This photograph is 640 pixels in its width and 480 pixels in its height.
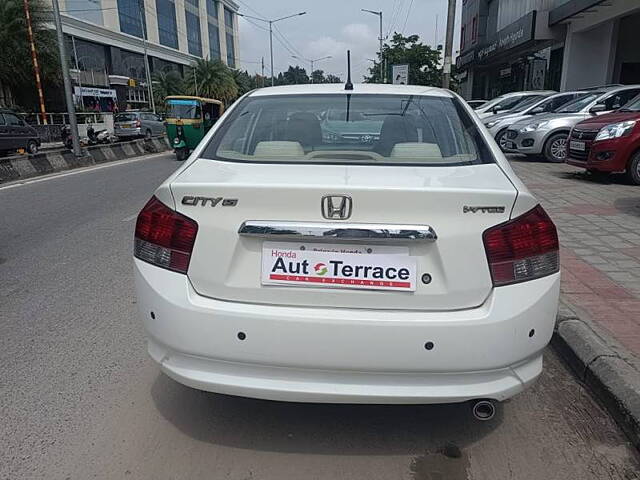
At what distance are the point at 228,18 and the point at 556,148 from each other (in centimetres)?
8429

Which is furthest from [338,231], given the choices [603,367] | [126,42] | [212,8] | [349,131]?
[212,8]

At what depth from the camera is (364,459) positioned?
2428 millimetres

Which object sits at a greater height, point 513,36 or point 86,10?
point 86,10

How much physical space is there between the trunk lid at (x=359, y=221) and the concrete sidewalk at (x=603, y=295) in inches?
49.4

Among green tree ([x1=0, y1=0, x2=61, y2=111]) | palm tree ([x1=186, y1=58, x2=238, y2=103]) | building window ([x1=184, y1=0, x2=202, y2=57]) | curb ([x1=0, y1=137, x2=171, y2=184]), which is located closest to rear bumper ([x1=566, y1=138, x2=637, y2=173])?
curb ([x1=0, y1=137, x2=171, y2=184])

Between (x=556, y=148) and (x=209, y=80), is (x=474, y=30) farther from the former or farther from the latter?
(x=556, y=148)

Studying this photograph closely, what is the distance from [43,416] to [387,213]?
2.01 meters

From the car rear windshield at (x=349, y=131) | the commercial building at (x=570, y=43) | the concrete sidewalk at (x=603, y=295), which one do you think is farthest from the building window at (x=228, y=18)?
the car rear windshield at (x=349, y=131)

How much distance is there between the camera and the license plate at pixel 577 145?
381 inches

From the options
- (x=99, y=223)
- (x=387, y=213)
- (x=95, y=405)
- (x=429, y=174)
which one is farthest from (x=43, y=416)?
(x=99, y=223)

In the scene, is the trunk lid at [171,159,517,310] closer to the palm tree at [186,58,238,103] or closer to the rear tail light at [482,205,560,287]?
the rear tail light at [482,205,560,287]

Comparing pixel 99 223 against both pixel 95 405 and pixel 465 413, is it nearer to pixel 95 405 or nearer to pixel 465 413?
pixel 95 405

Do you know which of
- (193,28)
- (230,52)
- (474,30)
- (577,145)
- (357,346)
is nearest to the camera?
(357,346)

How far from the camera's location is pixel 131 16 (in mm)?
53844
